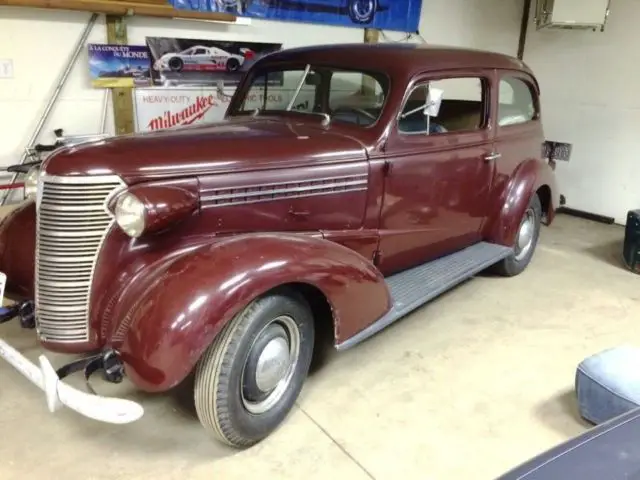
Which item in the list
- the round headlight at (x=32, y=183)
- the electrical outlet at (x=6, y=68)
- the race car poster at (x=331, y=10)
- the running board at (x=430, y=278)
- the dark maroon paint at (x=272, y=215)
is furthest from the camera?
the race car poster at (x=331, y=10)

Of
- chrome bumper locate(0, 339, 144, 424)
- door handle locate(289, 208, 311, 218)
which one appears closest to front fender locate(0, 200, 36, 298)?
chrome bumper locate(0, 339, 144, 424)

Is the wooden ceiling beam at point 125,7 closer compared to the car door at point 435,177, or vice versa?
the car door at point 435,177

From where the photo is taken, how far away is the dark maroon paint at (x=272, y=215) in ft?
6.33

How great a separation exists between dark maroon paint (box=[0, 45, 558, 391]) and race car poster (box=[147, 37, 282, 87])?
1.30 metres

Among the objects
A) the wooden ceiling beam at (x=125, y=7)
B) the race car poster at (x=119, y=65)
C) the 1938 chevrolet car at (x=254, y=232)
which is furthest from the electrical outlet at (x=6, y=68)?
the 1938 chevrolet car at (x=254, y=232)

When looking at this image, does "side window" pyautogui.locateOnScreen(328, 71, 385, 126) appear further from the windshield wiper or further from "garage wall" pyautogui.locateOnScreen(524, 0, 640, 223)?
"garage wall" pyautogui.locateOnScreen(524, 0, 640, 223)

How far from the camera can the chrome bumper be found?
1.82 meters

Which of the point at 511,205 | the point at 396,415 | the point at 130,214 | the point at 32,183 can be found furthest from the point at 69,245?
the point at 511,205

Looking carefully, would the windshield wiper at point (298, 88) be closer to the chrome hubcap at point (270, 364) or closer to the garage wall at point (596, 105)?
the chrome hubcap at point (270, 364)

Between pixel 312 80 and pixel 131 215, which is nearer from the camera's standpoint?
pixel 131 215

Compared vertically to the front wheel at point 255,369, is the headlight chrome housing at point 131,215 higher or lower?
higher

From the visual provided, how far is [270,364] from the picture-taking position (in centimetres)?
221

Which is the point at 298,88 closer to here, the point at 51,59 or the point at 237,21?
the point at 237,21

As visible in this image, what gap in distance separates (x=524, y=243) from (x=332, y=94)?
1926 millimetres
